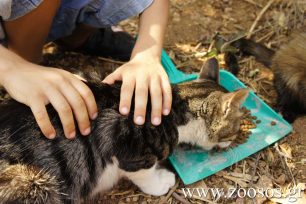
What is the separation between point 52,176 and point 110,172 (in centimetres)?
38

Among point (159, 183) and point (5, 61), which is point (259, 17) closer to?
point (159, 183)

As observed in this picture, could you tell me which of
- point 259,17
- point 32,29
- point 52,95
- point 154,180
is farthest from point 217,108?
point 259,17

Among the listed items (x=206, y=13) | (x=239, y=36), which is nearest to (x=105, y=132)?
(x=239, y=36)

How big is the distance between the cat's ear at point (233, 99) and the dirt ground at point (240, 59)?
1.62ft

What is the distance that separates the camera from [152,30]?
239 cm

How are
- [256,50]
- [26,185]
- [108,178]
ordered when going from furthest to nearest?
[256,50] → [108,178] → [26,185]

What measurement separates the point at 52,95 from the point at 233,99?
0.94 meters

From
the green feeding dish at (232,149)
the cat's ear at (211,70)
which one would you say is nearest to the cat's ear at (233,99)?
the cat's ear at (211,70)

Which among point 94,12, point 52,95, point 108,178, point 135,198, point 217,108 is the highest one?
Result: point 52,95

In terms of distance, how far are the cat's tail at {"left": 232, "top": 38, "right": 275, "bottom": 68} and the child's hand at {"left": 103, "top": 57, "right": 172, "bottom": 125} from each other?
3.83 ft

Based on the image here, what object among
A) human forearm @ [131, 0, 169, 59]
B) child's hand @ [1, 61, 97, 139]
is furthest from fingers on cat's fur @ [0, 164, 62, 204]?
human forearm @ [131, 0, 169, 59]

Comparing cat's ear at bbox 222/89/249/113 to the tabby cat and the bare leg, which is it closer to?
the tabby cat

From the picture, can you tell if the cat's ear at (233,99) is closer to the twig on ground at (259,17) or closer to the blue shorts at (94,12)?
the blue shorts at (94,12)

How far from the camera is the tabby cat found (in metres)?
2.64
